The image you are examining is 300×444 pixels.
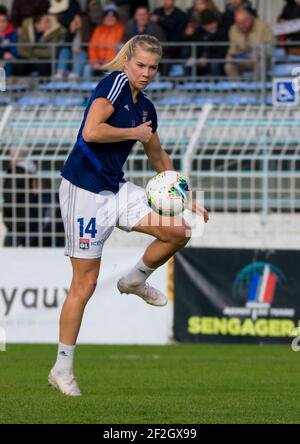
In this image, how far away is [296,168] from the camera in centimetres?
1448

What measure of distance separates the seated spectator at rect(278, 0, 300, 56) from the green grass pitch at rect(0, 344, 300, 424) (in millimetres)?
6484

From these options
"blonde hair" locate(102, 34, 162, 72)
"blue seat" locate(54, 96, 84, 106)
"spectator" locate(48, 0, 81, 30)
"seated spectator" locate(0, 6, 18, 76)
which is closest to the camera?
"blonde hair" locate(102, 34, 162, 72)

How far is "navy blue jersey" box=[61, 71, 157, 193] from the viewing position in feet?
27.2

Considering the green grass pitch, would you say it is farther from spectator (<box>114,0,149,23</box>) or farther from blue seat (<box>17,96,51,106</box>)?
spectator (<box>114,0,149,23</box>)

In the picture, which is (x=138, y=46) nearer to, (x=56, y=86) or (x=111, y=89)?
(x=111, y=89)

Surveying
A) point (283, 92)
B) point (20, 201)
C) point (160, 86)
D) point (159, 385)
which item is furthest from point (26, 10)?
point (159, 385)

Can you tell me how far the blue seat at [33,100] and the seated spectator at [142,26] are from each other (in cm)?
172

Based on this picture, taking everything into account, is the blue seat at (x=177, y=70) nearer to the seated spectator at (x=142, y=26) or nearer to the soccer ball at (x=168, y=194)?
the seated spectator at (x=142, y=26)

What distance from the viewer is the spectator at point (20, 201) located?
47.8 feet

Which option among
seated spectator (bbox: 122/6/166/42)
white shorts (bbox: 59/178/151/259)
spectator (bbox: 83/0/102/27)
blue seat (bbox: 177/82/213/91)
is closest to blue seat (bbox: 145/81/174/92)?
blue seat (bbox: 177/82/213/91)
